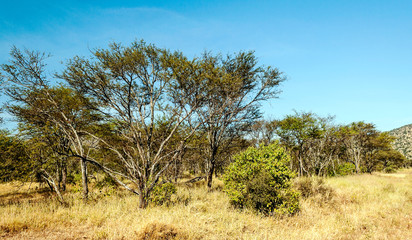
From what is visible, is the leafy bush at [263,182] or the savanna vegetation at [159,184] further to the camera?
the leafy bush at [263,182]

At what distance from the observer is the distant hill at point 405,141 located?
74.7 meters

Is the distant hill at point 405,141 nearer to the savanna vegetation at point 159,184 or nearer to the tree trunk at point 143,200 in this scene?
the savanna vegetation at point 159,184

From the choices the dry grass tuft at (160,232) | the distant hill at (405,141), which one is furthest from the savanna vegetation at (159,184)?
the distant hill at (405,141)

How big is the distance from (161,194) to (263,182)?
4442 millimetres

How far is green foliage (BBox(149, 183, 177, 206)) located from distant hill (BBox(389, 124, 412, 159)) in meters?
99.9

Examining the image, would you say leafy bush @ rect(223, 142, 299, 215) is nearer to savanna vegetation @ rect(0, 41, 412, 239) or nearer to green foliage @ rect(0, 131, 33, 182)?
savanna vegetation @ rect(0, 41, 412, 239)

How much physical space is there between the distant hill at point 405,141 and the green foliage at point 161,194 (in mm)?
99893

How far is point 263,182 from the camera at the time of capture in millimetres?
8250

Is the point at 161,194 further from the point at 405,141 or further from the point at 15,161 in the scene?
the point at 405,141

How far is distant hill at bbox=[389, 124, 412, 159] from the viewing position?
74650 mm

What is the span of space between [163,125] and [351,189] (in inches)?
519

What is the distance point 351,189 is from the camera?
41.2 ft

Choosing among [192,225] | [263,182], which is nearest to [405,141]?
[263,182]

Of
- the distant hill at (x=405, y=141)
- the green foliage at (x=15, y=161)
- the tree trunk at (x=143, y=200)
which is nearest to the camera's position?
the tree trunk at (x=143, y=200)
